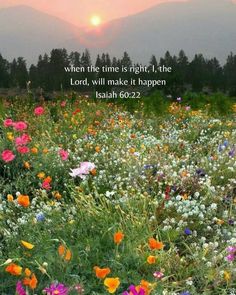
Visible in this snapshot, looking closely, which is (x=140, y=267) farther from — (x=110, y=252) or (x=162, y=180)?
(x=162, y=180)

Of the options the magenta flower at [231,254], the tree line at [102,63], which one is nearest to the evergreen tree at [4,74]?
the tree line at [102,63]

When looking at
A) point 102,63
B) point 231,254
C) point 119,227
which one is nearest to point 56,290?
point 119,227

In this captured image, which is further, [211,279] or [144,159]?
[144,159]

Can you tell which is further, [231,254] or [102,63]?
[102,63]

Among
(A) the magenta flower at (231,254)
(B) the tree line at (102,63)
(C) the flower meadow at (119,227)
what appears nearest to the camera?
(C) the flower meadow at (119,227)

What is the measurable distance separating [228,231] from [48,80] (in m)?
33.5

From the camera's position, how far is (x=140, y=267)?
2.90 meters

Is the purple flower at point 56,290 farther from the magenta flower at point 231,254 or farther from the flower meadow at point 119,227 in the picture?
the magenta flower at point 231,254

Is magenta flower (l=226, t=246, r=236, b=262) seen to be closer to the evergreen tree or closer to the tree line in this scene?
the tree line

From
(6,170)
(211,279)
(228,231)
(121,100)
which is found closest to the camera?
(211,279)

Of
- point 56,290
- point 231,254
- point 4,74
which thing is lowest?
point 231,254

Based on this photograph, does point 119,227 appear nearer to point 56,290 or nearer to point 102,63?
point 56,290

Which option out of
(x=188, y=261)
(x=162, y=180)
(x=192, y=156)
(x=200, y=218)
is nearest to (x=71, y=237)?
(x=188, y=261)

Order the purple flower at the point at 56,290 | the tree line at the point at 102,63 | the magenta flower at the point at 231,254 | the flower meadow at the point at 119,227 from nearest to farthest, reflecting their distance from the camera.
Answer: the purple flower at the point at 56,290, the flower meadow at the point at 119,227, the magenta flower at the point at 231,254, the tree line at the point at 102,63
